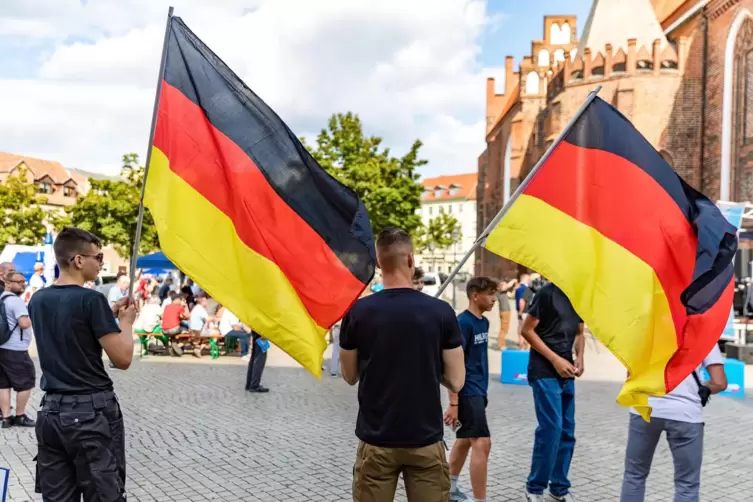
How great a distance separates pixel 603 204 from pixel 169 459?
4.46m

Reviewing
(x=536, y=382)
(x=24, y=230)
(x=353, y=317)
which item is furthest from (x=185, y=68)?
(x=24, y=230)

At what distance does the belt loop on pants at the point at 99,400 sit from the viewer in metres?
3.36

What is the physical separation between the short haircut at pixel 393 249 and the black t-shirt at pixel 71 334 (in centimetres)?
134

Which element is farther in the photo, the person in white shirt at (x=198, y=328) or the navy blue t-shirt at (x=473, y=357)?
the person in white shirt at (x=198, y=328)

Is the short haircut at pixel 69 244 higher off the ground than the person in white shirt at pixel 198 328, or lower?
higher

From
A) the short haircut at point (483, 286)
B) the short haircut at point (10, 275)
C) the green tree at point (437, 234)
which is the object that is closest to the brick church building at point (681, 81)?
the green tree at point (437, 234)

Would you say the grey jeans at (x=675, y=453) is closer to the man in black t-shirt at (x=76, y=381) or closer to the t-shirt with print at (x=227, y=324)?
the man in black t-shirt at (x=76, y=381)

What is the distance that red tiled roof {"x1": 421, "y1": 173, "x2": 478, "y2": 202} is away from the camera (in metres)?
107

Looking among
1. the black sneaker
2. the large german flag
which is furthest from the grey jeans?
the black sneaker

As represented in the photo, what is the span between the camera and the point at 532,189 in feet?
13.5

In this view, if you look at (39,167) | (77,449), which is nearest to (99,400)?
(77,449)

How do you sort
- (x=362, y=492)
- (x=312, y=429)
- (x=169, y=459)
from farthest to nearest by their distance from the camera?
(x=312, y=429), (x=169, y=459), (x=362, y=492)

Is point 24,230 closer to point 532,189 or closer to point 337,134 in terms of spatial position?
point 337,134

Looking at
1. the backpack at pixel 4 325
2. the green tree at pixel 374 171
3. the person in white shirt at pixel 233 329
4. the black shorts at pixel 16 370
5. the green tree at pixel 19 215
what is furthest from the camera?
→ the green tree at pixel 19 215
